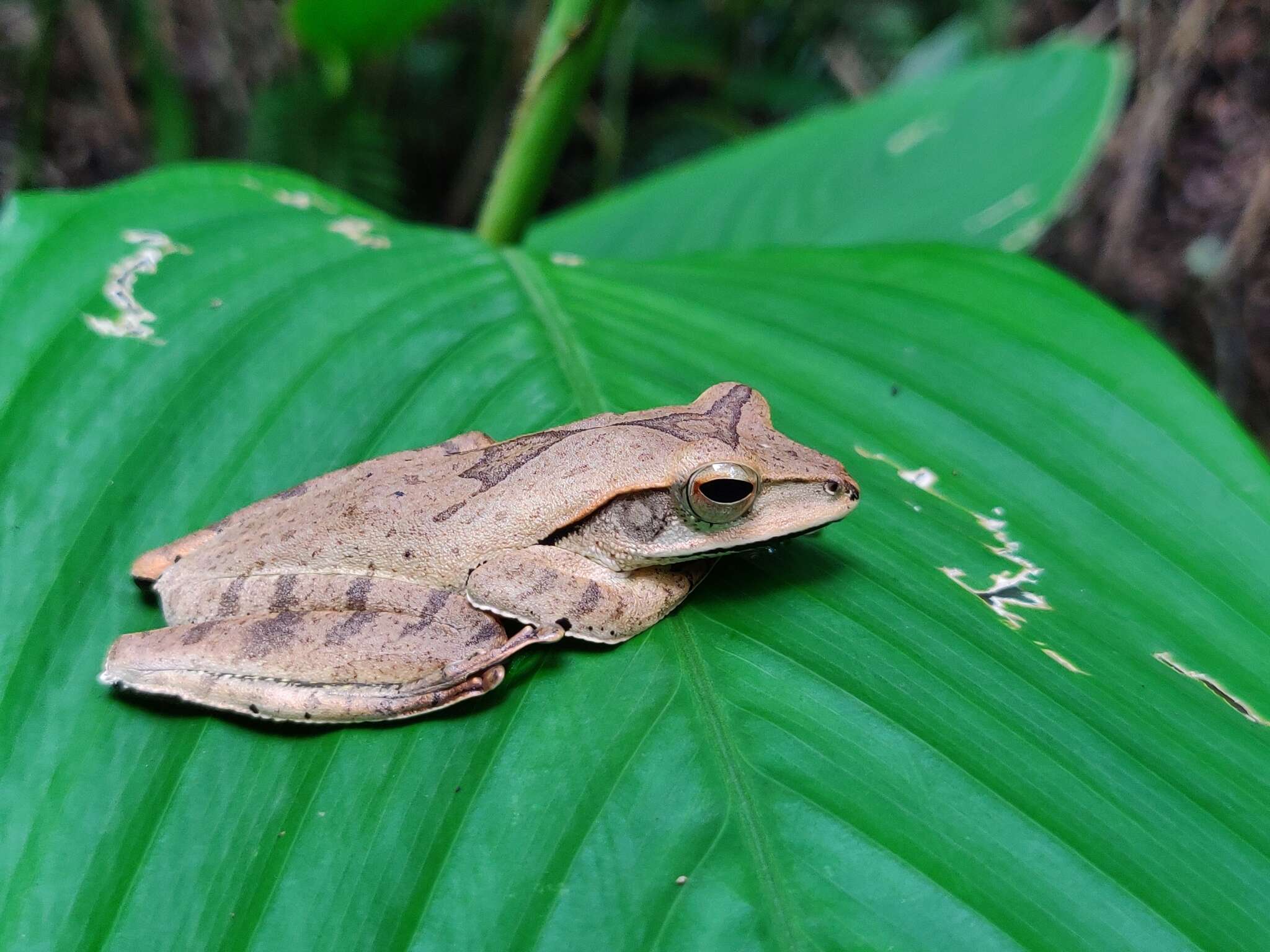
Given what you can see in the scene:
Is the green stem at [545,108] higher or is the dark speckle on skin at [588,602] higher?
the green stem at [545,108]

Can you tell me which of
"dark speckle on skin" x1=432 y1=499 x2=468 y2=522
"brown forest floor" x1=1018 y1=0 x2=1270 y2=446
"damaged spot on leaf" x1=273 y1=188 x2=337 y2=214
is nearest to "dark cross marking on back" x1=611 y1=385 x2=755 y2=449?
"dark speckle on skin" x1=432 y1=499 x2=468 y2=522

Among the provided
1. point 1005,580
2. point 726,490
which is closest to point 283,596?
point 726,490

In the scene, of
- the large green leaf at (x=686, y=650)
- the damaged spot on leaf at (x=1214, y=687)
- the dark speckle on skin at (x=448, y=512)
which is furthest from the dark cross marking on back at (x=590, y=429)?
the damaged spot on leaf at (x=1214, y=687)

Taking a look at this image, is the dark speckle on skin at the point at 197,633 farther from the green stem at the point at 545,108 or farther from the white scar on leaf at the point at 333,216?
the green stem at the point at 545,108

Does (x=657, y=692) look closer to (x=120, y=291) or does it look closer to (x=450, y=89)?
(x=120, y=291)

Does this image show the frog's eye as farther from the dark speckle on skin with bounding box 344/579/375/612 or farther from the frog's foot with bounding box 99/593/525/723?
the dark speckle on skin with bounding box 344/579/375/612

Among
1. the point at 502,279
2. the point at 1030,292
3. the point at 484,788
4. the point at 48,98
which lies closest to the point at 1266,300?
the point at 1030,292
